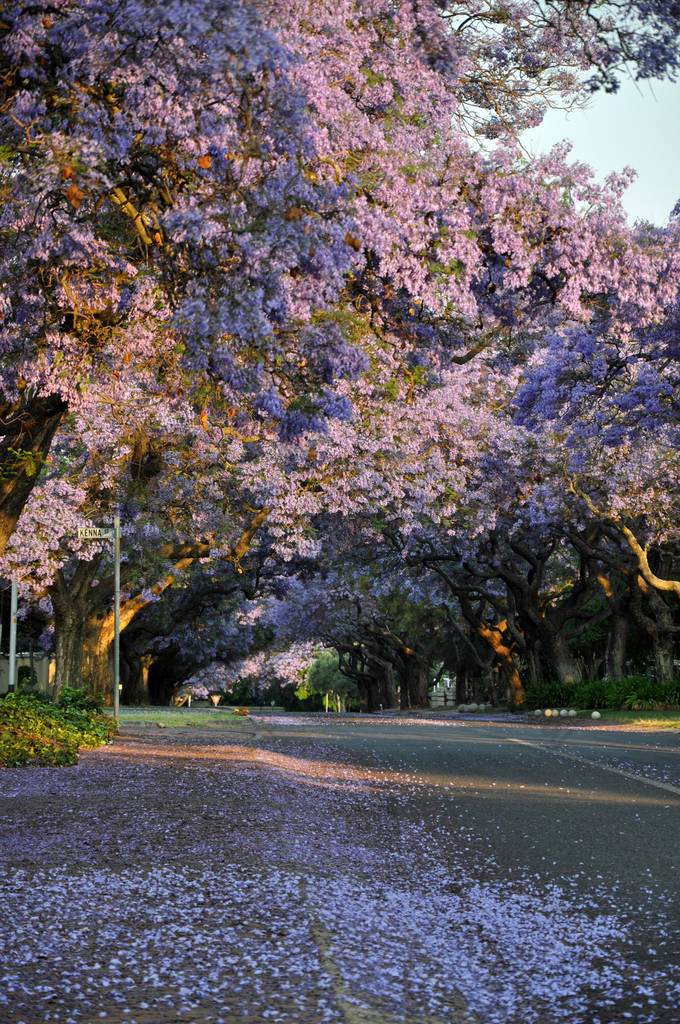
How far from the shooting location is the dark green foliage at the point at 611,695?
3206 cm

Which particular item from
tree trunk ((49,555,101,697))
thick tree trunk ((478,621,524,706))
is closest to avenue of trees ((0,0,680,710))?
tree trunk ((49,555,101,697))

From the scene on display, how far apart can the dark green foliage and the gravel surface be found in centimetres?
2285

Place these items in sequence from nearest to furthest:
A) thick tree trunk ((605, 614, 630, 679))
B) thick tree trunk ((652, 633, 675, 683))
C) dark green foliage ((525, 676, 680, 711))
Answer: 1. dark green foliage ((525, 676, 680, 711))
2. thick tree trunk ((652, 633, 675, 683))
3. thick tree trunk ((605, 614, 630, 679))

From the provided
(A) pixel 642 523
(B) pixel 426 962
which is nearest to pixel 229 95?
(B) pixel 426 962

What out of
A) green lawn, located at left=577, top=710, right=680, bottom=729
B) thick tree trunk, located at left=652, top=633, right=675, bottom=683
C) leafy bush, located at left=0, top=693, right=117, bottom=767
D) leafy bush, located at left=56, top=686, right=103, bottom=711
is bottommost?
green lawn, located at left=577, top=710, right=680, bottom=729

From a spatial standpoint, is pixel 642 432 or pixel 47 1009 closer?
pixel 47 1009

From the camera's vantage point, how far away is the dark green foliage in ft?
105

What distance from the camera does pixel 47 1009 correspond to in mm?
4340

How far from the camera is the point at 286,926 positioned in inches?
226

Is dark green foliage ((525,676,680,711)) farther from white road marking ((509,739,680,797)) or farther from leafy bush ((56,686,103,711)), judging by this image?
leafy bush ((56,686,103,711))

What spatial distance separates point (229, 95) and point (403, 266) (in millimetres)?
3087

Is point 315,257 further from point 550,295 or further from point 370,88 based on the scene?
point 550,295

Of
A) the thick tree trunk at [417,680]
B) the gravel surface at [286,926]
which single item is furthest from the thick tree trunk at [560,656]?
the gravel surface at [286,926]

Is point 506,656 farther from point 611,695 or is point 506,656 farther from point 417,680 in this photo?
point 417,680
